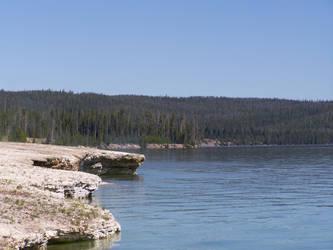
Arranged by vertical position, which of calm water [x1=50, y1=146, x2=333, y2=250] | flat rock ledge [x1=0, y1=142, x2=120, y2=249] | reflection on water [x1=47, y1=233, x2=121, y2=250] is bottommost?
reflection on water [x1=47, y1=233, x2=121, y2=250]

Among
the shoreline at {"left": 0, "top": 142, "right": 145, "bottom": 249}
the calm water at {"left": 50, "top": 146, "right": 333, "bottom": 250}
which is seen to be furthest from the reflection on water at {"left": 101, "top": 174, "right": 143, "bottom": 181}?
the shoreline at {"left": 0, "top": 142, "right": 145, "bottom": 249}

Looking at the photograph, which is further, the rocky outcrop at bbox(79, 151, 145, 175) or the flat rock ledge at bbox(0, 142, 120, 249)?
the rocky outcrop at bbox(79, 151, 145, 175)

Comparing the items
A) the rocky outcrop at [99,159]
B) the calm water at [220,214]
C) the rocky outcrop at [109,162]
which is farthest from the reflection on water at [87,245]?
the rocky outcrop at [109,162]

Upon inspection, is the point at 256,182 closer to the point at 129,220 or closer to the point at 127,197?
the point at 127,197

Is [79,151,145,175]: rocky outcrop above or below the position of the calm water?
above

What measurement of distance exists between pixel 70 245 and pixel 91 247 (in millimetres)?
705

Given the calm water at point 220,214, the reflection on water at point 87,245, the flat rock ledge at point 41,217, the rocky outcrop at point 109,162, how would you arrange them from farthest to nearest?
the rocky outcrop at point 109,162 → the calm water at point 220,214 → the reflection on water at point 87,245 → the flat rock ledge at point 41,217

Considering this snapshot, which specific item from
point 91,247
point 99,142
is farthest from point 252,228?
point 99,142

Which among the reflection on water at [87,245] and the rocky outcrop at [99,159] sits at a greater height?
the rocky outcrop at [99,159]

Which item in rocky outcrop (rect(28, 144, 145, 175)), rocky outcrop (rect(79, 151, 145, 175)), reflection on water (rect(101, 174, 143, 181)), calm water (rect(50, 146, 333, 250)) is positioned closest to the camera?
calm water (rect(50, 146, 333, 250))

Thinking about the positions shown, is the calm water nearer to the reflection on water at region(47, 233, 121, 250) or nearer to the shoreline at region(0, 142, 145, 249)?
the reflection on water at region(47, 233, 121, 250)

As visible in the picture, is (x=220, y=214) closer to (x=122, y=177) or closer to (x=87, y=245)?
(x=87, y=245)

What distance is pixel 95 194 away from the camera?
3447 centimetres

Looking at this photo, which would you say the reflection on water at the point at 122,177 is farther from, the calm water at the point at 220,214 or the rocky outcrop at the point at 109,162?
the calm water at the point at 220,214
